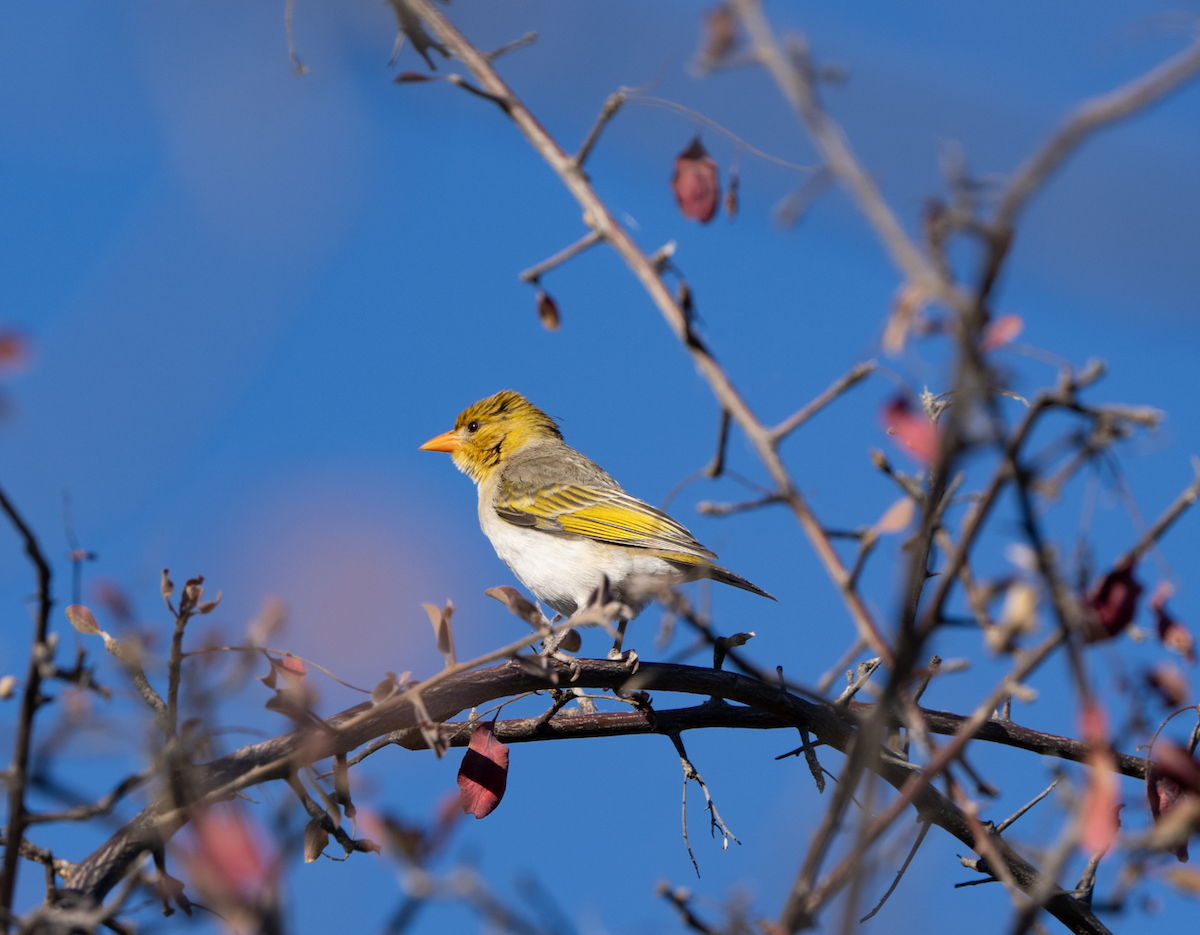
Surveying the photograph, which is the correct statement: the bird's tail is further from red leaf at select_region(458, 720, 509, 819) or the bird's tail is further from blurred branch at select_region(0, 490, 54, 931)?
blurred branch at select_region(0, 490, 54, 931)

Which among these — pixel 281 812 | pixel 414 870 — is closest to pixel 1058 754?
pixel 414 870

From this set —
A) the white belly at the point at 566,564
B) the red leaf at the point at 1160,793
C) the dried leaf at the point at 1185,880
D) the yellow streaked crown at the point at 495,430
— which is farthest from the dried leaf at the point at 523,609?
the yellow streaked crown at the point at 495,430

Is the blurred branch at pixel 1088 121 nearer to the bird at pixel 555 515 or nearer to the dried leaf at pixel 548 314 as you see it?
the dried leaf at pixel 548 314

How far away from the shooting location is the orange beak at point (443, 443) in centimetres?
708

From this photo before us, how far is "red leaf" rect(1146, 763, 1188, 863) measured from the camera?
7.50ft

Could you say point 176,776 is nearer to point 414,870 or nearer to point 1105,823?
point 414,870

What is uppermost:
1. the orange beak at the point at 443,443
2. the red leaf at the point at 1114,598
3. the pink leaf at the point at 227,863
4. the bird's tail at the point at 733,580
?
the orange beak at the point at 443,443

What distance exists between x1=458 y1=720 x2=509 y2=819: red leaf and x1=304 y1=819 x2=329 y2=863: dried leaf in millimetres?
368

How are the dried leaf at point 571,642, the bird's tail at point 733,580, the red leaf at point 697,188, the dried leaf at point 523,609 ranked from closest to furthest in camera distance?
the dried leaf at point 523,609 → the red leaf at point 697,188 → the dried leaf at point 571,642 → the bird's tail at point 733,580

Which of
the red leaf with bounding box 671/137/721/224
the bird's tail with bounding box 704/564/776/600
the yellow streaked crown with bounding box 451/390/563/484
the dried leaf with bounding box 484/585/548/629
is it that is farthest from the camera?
the yellow streaked crown with bounding box 451/390/563/484

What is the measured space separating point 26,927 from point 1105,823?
1.28m

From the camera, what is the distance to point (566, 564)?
5.51 metres

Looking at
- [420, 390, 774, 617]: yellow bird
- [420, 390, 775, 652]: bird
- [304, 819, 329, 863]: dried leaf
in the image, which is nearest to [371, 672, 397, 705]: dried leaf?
[304, 819, 329, 863]: dried leaf

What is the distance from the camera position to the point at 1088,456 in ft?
3.99
